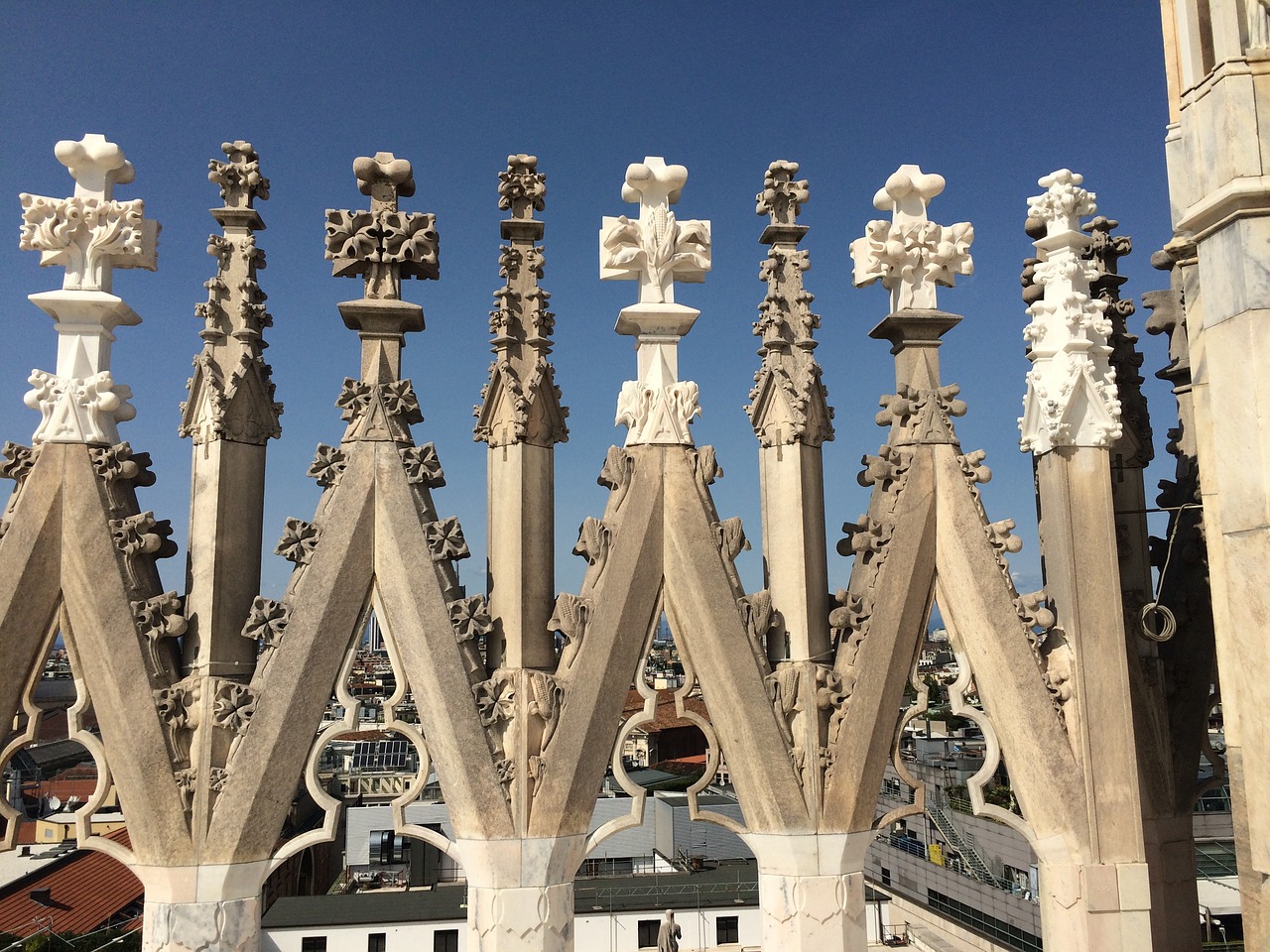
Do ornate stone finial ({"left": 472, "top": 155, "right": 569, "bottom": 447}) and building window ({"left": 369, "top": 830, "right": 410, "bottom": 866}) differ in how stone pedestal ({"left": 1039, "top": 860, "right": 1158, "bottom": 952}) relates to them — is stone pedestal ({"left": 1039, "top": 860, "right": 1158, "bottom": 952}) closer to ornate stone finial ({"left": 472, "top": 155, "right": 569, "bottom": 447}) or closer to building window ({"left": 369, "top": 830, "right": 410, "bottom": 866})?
ornate stone finial ({"left": 472, "top": 155, "right": 569, "bottom": 447})

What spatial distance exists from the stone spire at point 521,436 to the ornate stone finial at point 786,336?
5.22ft

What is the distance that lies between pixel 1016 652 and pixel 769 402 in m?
2.60

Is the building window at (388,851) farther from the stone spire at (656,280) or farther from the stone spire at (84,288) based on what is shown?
the stone spire at (656,280)

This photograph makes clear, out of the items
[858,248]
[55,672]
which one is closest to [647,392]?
[858,248]

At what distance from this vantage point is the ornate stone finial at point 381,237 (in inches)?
286

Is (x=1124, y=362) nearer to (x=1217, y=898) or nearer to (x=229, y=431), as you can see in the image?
(x=229, y=431)

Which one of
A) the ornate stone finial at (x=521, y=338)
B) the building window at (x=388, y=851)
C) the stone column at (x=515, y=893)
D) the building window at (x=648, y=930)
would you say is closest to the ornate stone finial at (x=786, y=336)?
the ornate stone finial at (x=521, y=338)

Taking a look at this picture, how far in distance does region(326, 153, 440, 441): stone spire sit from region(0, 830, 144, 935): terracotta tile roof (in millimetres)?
16571

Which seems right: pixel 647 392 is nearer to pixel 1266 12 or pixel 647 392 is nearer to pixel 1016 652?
pixel 1016 652

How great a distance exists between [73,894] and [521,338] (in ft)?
70.2

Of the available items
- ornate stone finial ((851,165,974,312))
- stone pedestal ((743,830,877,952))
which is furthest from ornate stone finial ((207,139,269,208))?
stone pedestal ((743,830,877,952))

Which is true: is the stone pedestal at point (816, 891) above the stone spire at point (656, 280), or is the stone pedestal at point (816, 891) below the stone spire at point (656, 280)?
below

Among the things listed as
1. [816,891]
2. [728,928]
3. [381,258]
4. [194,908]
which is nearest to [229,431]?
[381,258]

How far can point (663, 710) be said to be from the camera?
934cm
